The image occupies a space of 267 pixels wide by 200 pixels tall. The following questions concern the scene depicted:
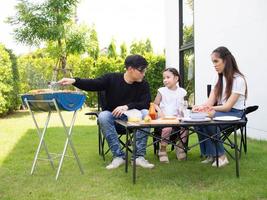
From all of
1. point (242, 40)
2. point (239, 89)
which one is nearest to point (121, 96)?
point (239, 89)

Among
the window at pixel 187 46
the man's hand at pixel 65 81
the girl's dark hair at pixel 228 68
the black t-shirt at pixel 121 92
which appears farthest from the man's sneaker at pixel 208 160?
the window at pixel 187 46

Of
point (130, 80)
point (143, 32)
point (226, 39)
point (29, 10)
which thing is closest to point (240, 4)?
point (226, 39)

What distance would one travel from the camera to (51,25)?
12.3m

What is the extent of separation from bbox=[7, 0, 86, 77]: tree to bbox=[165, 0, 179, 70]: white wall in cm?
295

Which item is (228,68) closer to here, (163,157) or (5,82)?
(163,157)

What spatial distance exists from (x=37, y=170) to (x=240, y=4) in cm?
390

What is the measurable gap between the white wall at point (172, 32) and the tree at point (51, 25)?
2.95 metres

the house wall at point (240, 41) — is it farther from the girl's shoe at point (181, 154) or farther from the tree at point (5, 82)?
the tree at point (5, 82)

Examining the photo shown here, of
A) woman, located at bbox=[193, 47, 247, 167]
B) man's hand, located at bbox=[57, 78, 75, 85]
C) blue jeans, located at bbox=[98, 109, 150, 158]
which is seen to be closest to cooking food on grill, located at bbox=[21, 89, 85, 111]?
man's hand, located at bbox=[57, 78, 75, 85]

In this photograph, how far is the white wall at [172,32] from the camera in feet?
32.3

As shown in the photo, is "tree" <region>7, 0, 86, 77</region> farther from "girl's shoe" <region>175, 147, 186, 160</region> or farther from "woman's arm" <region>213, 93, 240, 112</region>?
"woman's arm" <region>213, 93, 240, 112</region>

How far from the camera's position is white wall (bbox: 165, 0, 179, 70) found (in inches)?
388

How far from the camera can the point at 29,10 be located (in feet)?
40.8

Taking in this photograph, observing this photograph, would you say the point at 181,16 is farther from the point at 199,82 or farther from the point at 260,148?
the point at 260,148
